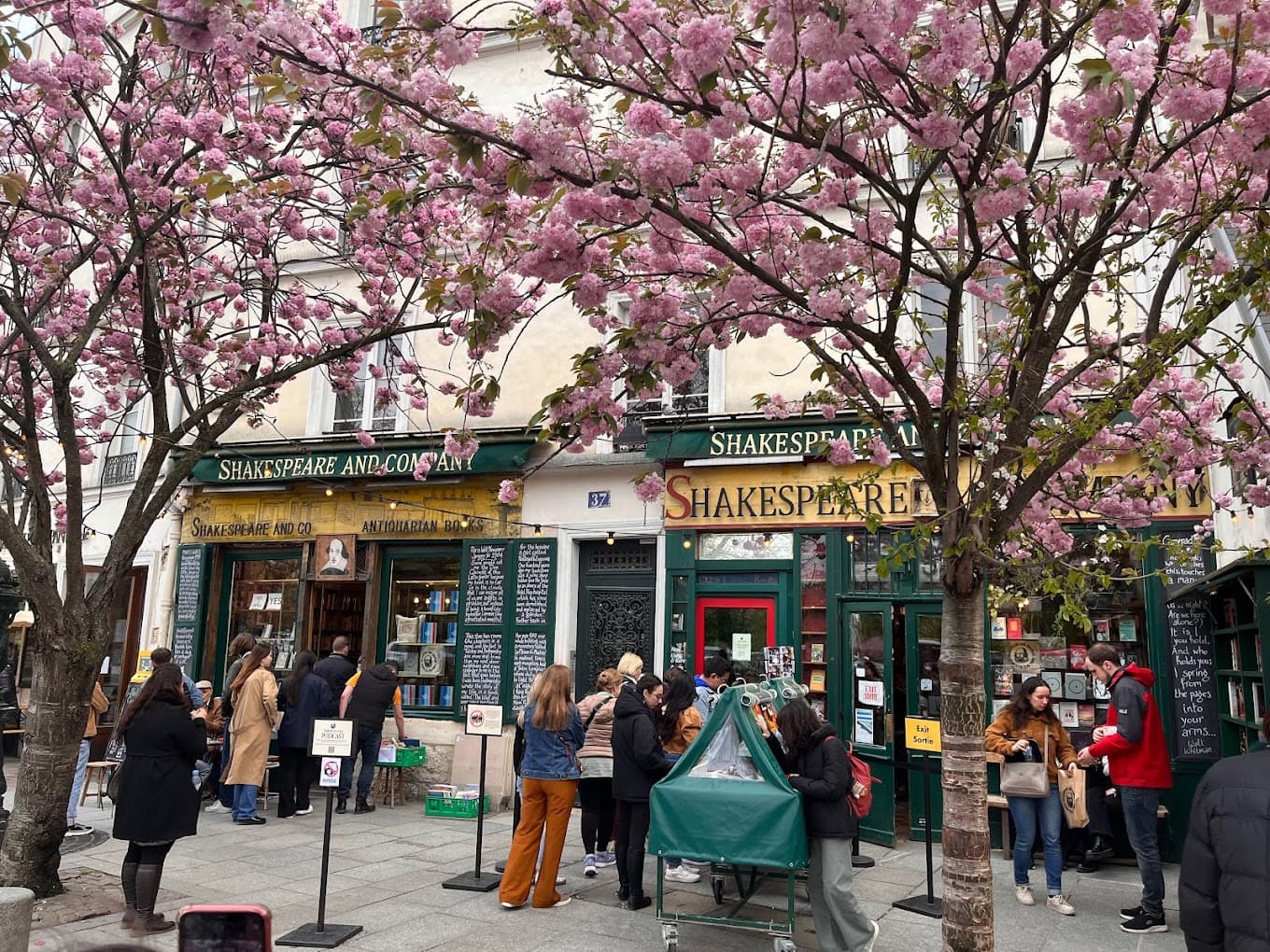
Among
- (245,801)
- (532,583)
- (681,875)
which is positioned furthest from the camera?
(532,583)

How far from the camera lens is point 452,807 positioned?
1077 centimetres

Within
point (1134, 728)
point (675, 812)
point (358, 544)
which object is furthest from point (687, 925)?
point (358, 544)

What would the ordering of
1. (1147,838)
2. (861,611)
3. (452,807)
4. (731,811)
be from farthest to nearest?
(452,807) < (861,611) < (1147,838) < (731,811)

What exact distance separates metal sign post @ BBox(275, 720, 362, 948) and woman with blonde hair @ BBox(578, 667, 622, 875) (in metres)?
1.90

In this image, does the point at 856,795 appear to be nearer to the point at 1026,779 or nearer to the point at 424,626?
the point at 1026,779

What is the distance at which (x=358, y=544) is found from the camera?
42.5 ft

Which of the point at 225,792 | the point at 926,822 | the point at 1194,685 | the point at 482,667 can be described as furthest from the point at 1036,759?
the point at 225,792

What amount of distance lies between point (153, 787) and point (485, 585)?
6121mm

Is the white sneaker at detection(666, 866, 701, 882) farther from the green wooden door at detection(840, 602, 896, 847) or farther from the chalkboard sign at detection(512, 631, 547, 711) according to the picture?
the chalkboard sign at detection(512, 631, 547, 711)

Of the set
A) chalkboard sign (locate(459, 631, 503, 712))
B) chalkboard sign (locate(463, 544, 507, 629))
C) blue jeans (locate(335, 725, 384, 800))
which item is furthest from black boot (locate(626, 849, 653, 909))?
chalkboard sign (locate(463, 544, 507, 629))

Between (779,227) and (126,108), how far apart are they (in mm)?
5156

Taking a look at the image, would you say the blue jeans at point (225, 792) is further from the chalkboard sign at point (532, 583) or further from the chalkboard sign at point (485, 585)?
the chalkboard sign at point (532, 583)

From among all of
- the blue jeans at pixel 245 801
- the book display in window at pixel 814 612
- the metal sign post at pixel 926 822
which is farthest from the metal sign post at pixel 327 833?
the book display in window at pixel 814 612

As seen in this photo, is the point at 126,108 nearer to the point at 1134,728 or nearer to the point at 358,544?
the point at 358,544
